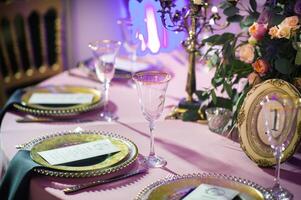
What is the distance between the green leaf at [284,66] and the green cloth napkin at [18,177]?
65 cm

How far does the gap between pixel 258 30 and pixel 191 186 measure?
0.47m

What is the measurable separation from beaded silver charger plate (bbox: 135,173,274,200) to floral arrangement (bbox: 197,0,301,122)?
Result: 0.26m

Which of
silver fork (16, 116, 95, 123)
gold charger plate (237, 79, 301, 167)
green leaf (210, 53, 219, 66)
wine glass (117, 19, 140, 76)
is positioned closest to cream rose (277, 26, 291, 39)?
gold charger plate (237, 79, 301, 167)

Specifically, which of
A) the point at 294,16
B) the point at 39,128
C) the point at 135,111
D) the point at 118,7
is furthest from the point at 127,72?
the point at 118,7

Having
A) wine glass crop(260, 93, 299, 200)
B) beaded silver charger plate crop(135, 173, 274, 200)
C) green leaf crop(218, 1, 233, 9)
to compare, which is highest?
green leaf crop(218, 1, 233, 9)

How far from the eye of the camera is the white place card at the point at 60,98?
1753mm

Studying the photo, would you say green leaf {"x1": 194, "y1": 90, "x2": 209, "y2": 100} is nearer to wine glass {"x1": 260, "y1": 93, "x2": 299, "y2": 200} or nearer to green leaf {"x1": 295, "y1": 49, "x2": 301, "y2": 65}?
green leaf {"x1": 295, "y1": 49, "x2": 301, "y2": 65}

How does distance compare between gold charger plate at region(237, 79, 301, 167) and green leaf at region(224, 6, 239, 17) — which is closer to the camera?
gold charger plate at region(237, 79, 301, 167)

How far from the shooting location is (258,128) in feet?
4.45

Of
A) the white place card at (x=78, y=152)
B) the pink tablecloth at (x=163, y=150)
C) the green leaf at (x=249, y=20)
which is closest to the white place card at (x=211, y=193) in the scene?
the pink tablecloth at (x=163, y=150)

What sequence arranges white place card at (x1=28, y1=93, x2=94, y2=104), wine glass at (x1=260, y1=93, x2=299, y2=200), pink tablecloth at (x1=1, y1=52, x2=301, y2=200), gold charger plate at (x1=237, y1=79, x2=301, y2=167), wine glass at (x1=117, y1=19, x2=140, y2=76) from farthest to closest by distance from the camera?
wine glass at (x1=117, y1=19, x2=140, y2=76) < white place card at (x1=28, y1=93, x2=94, y2=104) < gold charger plate at (x1=237, y1=79, x2=301, y2=167) < pink tablecloth at (x1=1, y1=52, x2=301, y2=200) < wine glass at (x1=260, y1=93, x2=299, y2=200)

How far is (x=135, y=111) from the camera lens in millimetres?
1733

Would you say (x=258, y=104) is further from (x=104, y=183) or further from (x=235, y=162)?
(x=104, y=183)

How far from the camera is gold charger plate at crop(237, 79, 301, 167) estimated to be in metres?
1.33
